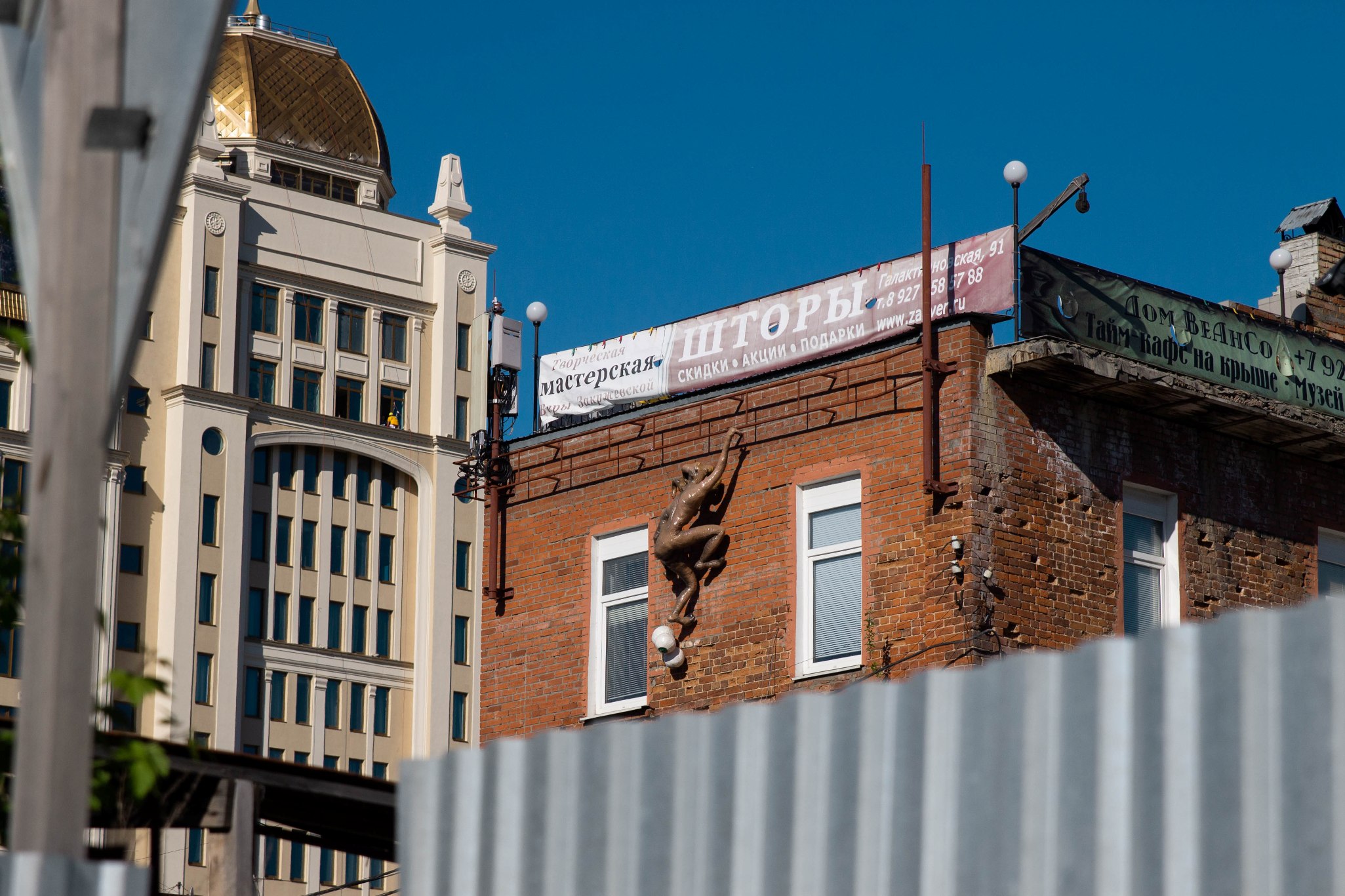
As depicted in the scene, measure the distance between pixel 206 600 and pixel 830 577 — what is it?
59.8 metres

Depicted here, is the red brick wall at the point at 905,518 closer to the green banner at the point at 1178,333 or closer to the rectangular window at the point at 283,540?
the green banner at the point at 1178,333

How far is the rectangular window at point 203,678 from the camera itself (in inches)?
2963

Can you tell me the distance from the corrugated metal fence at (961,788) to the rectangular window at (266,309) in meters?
75.6

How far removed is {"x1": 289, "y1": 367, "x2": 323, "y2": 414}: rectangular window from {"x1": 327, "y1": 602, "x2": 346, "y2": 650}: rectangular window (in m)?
7.88

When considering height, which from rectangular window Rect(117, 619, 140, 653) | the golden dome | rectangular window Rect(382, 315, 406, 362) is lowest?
rectangular window Rect(117, 619, 140, 653)

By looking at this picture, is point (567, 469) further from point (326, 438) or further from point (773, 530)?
point (326, 438)

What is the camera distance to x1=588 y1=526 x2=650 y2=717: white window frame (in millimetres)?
22297

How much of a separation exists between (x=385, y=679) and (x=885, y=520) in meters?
62.8

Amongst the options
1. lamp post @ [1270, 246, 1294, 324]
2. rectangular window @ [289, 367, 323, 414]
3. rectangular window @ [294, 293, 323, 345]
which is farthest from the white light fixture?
rectangular window @ [294, 293, 323, 345]

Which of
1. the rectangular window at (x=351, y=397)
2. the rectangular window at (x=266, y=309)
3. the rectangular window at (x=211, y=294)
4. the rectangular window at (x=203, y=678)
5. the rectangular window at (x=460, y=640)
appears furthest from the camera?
the rectangular window at (x=351, y=397)

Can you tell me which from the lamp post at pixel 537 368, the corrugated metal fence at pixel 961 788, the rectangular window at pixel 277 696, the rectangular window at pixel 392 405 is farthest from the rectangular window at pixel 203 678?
the corrugated metal fence at pixel 961 788

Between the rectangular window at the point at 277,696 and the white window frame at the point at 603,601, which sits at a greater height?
the rectangular window at the point at 277,696

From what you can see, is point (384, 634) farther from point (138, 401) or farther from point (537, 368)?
point (537, 368)

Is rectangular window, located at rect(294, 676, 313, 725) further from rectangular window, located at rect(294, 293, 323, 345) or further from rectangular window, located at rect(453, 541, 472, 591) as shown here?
rectangular window, located at rect(294, 293, 323, 345)
